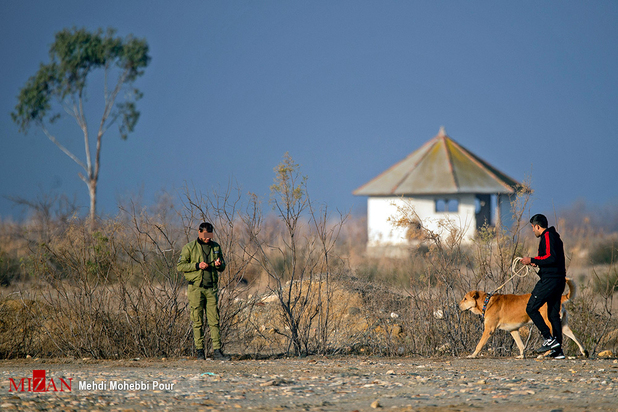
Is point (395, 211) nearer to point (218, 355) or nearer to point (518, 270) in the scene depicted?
point (518, 270)

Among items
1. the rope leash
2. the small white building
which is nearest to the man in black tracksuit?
the rope leash

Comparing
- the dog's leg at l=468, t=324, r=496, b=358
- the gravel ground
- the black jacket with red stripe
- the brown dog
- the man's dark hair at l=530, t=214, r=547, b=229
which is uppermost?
the man's dark hair at l=530, t=214, r=547, b=229

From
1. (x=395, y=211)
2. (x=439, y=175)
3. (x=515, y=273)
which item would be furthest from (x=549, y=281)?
(x=439, y=175)

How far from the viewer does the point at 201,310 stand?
867 centimetres

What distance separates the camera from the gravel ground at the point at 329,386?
18.4 feet

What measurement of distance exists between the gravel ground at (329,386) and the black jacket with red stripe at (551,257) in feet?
3.78

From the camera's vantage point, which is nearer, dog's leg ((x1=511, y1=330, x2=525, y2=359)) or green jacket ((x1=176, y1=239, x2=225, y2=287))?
green jacket ((x1=176, y1=239, x2=225, y2=287))

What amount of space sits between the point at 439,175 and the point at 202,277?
27.2 m

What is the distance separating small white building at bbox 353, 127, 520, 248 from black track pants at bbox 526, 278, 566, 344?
74.7 ft

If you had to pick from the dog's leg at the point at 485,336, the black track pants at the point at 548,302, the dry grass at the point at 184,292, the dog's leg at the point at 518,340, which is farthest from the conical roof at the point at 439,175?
the black track pants at the point at 548,302

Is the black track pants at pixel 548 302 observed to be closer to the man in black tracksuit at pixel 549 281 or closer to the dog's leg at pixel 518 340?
the man in black tracksuit at pixel 549 281

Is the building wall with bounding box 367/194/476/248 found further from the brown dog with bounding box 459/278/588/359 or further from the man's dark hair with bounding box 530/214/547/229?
the man's dark hair with bounding box 530/214/547/229

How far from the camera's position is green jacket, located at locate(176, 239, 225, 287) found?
28.0ft

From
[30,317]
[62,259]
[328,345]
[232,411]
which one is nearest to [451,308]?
[328,345]
